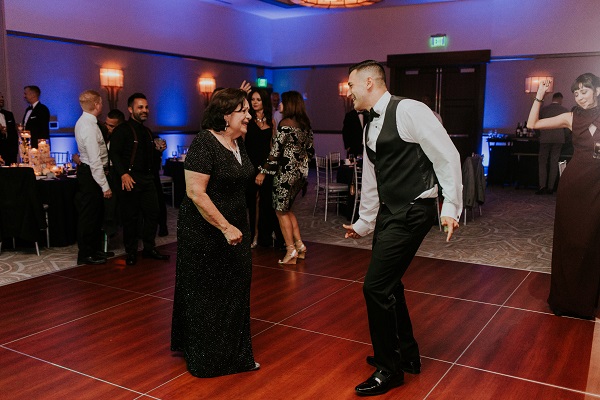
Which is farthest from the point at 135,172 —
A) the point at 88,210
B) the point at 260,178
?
the point at 260,178

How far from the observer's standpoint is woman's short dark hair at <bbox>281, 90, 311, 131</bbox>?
532 centimetres

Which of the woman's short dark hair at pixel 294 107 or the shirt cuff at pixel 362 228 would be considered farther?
the woman's short dark hair at pixel 294 107

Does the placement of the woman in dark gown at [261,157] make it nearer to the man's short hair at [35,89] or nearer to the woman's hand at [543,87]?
the woman's hand at [543,87]

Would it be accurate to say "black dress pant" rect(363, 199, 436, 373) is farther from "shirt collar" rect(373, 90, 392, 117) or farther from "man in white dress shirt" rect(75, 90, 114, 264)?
"man in white dress shirt" rect(75, 90, 114, 264)

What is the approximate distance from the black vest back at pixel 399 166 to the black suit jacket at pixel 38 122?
732 centimetres

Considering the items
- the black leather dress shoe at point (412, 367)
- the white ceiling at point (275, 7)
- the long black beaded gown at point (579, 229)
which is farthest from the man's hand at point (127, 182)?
the white ceiling at point (275, 7)

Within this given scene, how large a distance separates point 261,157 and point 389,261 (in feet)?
10.9

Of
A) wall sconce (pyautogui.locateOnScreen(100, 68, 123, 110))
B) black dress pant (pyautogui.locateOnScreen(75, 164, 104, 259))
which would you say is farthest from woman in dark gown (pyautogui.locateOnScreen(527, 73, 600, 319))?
wall sconce (pyautogui.locateOnScreen(100, 68, 123, 110))

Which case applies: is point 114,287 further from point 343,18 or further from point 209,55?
point 343,18

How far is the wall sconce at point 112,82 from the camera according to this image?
1015 centimetres

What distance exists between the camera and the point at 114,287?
486 cm

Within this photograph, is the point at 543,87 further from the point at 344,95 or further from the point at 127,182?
the point at 344,95

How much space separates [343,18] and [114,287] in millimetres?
10493

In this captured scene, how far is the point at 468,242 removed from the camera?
6.71 metres
